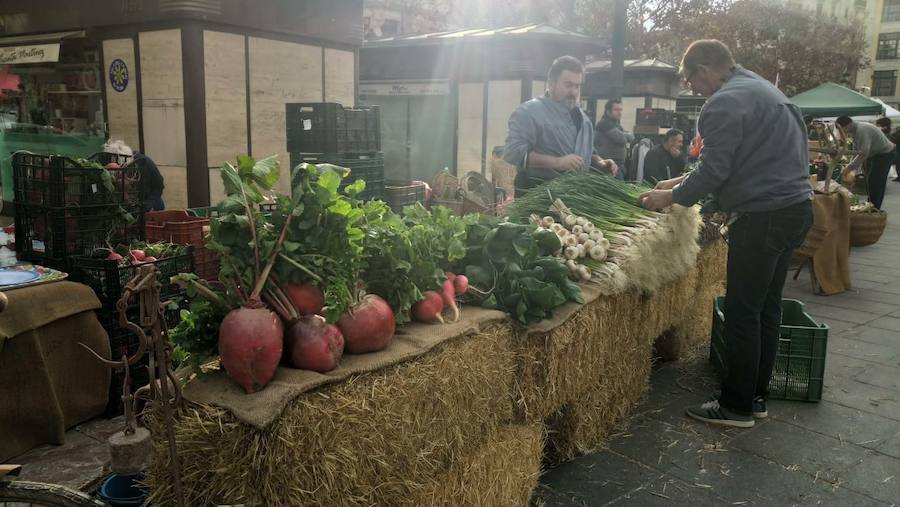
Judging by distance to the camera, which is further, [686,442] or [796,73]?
[796,73]

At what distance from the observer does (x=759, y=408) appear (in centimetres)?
444

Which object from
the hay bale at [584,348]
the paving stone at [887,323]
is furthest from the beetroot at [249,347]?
the paving stone at [887,323]

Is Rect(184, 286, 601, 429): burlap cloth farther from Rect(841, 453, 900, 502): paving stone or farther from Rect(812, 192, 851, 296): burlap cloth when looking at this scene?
Rect(812, 192, 851, 296): burlap cloth

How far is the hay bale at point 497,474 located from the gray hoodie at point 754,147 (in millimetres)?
1848

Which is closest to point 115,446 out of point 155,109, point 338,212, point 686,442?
point 338,212

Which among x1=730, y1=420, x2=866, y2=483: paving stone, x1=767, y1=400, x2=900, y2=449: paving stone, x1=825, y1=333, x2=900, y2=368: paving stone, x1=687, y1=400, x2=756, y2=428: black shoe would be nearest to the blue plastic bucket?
x1=730, y1=420, x2=866, y2=483: paving stone

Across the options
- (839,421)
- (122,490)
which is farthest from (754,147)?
(122,490)

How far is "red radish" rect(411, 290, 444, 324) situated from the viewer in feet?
9.30

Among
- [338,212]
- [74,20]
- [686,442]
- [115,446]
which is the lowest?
[686,442]

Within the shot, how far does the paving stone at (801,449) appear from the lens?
3.78 m

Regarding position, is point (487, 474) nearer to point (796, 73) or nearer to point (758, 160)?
point (758, 160)

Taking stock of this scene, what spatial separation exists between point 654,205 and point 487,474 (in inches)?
89.6

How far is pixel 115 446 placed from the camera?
2.53 metres

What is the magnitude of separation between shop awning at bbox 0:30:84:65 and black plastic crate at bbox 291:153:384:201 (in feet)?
19.4
